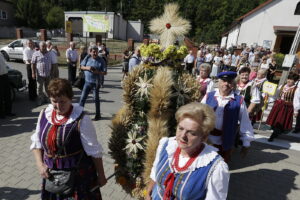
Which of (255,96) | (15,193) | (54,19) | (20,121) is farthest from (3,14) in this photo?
(255,96)

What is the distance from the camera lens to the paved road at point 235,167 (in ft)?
11.7

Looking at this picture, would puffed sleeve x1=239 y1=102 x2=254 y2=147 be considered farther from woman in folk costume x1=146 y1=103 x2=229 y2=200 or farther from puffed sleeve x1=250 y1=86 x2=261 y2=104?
puffed sleeve x1=250 y1=86 x2=261 y2=104

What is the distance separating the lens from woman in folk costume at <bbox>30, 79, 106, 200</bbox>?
2061 millimetres

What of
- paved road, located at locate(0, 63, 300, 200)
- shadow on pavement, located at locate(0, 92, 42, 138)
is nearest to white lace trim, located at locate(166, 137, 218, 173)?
paved road, located at locate(0, 63, 300, 200)

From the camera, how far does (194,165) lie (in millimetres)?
1646

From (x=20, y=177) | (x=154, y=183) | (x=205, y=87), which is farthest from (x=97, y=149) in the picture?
(x=205, y=87)

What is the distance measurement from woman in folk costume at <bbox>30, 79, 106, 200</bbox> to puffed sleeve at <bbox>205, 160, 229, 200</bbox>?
1175 millimetres

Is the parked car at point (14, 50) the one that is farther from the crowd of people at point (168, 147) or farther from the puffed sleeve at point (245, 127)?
the puffed sleeve at point (245, 127)

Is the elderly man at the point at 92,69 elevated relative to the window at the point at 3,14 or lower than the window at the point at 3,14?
lower

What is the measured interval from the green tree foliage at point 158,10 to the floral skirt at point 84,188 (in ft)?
128

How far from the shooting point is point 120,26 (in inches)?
1711

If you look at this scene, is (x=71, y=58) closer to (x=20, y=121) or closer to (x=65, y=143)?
(x=20, y=121)

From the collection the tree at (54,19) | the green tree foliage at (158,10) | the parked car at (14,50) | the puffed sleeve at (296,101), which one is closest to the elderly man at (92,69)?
the puffed sleeve at (296,101)

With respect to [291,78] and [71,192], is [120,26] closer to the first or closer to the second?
[291,78]
